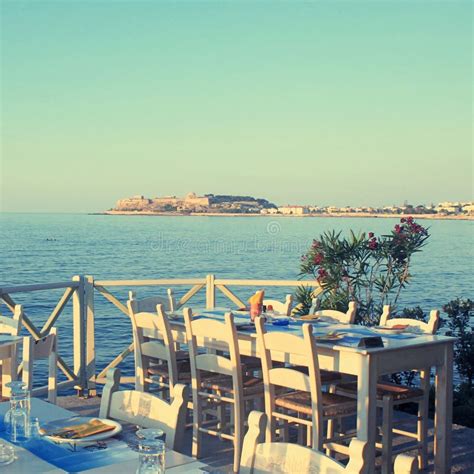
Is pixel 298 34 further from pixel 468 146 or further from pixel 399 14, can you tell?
pixel 468 146

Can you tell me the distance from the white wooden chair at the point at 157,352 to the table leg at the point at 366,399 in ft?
4.68

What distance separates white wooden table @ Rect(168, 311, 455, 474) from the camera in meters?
4.41

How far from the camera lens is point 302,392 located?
195 inches

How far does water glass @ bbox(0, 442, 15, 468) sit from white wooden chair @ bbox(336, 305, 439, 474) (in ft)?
8.92

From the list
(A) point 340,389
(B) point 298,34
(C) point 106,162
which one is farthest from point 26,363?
(C) point 106,162

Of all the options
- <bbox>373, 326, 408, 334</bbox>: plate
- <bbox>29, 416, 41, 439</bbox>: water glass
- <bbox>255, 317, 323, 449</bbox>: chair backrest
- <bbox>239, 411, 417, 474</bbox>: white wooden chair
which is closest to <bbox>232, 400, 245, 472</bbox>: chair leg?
<bbox>255, 317, 323, 449</bbox>: chair backrest

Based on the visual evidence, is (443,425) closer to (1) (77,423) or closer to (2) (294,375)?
(2) (294,375)

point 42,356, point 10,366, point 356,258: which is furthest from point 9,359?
point 356,258

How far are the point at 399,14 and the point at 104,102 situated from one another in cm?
3104

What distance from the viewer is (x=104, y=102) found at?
45.5 meters

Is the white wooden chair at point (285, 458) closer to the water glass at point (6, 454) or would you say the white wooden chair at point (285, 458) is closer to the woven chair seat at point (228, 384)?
the water glass at point (6, 454)

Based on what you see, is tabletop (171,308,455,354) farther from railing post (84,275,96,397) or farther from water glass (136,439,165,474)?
water glass (136,439,165,474)

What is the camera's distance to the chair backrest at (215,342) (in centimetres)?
489

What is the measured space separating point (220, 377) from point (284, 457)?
309cm
